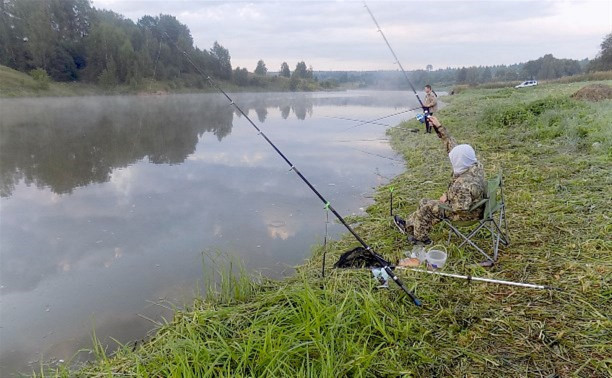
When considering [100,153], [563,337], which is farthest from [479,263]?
[100,153]

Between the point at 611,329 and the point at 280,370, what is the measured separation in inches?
101

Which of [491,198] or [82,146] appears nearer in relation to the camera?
[491,198]

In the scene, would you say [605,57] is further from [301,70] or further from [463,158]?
[301,70]

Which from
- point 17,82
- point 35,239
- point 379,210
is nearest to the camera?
point 35,239

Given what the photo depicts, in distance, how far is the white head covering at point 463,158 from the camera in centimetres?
405

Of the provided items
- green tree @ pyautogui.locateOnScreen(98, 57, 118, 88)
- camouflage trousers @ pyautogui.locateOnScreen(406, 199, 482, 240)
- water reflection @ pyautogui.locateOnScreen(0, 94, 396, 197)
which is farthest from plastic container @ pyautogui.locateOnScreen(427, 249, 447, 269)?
green tree @ pyautogui.locateOnScreen(98, 57, 118, 88)

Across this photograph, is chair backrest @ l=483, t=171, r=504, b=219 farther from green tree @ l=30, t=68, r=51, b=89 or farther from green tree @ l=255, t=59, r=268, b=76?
green tree @ l=255, t=59, r=268, b=76

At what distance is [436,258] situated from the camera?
3969 mm

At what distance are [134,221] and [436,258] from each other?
4995mm

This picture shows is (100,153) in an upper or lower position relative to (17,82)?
lower

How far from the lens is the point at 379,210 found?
6430 millimetres

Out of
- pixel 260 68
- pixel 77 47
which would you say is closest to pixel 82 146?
pixel 77 47

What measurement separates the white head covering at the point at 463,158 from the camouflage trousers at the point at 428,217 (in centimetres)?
48

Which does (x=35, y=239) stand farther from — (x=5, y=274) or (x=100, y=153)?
(x=100, y=153)
